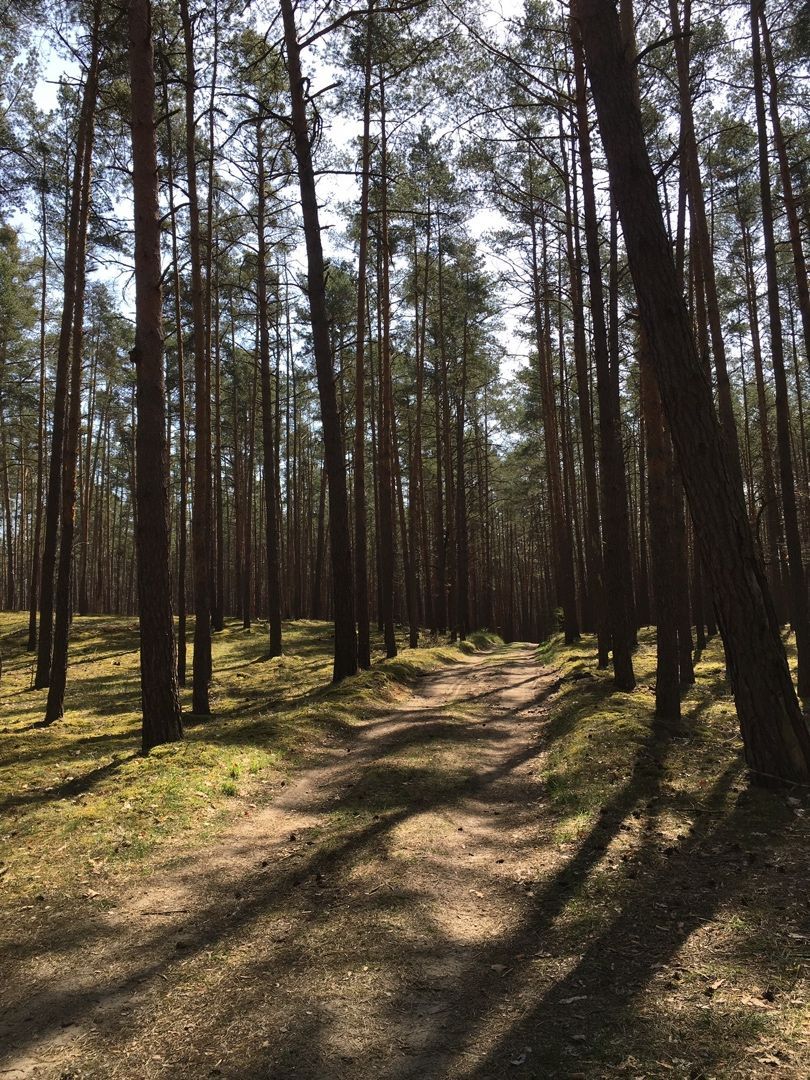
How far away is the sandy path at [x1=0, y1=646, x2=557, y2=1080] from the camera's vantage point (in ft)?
9.27

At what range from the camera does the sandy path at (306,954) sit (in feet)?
9.27

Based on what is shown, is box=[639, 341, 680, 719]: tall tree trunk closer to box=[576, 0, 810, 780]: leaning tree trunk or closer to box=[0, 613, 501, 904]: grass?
box=[576, 0, 810, 780]: leaning tree trunk

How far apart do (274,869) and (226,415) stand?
27.9m

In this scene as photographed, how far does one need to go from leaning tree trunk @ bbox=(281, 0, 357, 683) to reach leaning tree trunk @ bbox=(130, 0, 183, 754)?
3.74 m

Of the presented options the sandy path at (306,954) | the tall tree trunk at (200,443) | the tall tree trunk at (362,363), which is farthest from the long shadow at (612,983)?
the tall tree trunk at (362,363)

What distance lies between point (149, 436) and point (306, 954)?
6.05 meters

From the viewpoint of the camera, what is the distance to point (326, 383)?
11844 mm

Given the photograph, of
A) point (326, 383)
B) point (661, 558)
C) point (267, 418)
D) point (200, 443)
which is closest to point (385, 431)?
point (267, 418)

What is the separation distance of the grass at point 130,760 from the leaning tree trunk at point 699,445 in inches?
184

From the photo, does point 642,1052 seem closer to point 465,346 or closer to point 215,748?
point 215,748

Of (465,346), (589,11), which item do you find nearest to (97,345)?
(465,346)

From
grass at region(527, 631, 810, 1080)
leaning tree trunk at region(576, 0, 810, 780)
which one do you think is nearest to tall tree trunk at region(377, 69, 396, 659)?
grass at region(527, 631, 810, 1080)

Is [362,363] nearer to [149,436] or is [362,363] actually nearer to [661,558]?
[149,436]

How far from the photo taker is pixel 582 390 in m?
13.2
